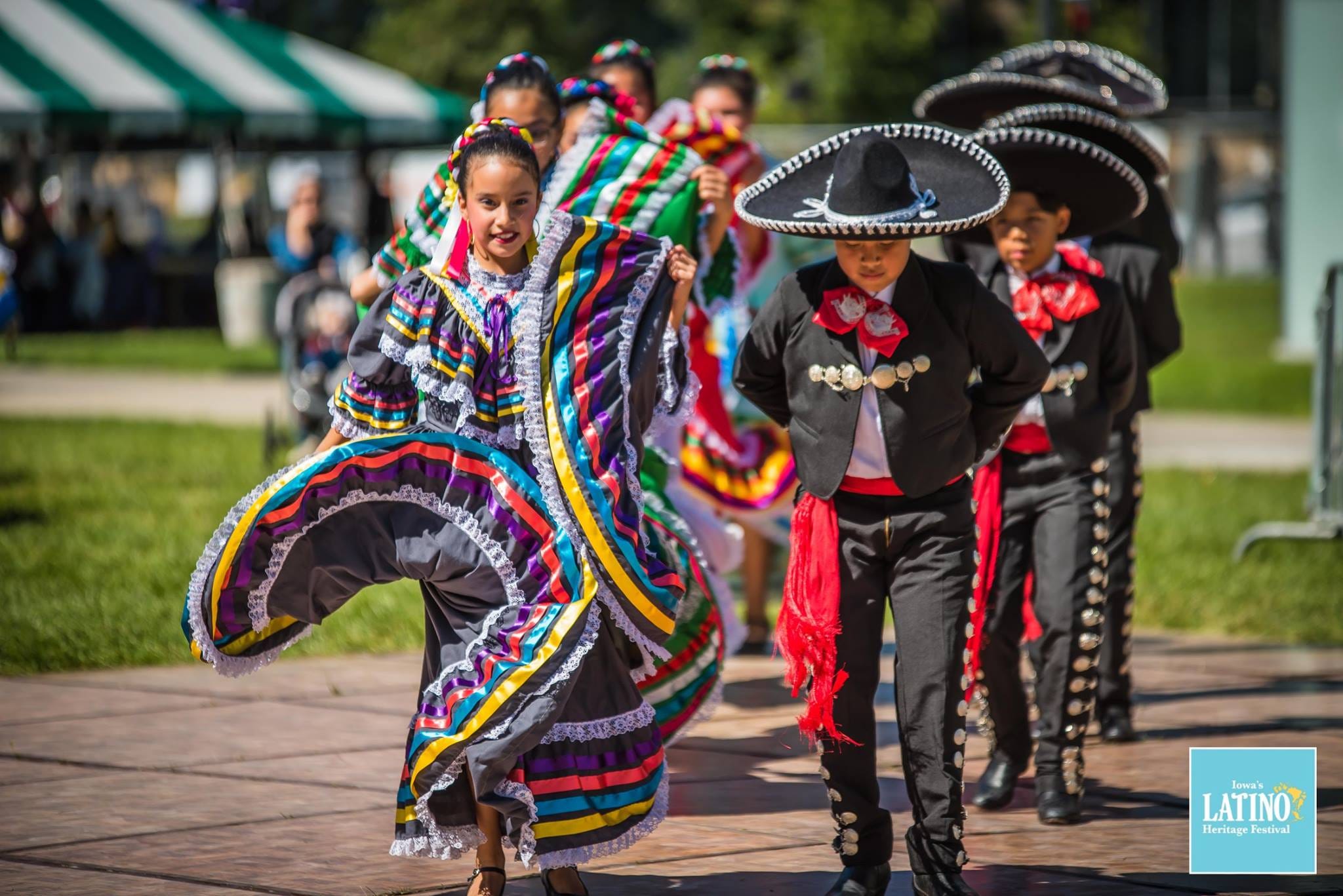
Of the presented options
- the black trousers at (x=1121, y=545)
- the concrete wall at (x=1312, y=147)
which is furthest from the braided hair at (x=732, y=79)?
the concrete wall at (x=1312, y=147)

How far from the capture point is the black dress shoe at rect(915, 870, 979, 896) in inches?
179

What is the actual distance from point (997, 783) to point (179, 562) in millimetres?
5300

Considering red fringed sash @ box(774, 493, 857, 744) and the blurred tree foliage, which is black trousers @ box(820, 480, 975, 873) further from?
the blurred tree foliage

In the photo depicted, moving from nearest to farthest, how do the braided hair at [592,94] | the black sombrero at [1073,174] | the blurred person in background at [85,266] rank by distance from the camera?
the black sombrero at [1073,174], the braided hair at [592,94], the blurred person in background at [85,266]

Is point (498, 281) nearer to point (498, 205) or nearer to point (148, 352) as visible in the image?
point (498, 205)

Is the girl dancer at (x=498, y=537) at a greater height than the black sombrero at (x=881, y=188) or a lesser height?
lesser

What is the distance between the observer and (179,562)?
952cm

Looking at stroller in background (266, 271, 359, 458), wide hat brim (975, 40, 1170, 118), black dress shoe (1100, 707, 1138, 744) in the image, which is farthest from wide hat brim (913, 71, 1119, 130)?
stroller in background (266, 271, 359, 458)

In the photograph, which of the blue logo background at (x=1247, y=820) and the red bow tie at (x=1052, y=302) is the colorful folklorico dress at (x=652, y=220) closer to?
the red bow tie at (x=1052, y=302)

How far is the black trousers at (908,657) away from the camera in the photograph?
15.1 feet

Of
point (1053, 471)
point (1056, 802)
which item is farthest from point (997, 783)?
point (1053, 471)

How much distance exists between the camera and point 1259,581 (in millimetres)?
9312

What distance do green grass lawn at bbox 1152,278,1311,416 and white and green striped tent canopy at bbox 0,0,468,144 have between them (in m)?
10.8

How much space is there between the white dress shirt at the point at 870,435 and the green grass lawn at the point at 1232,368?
11.9 metres
